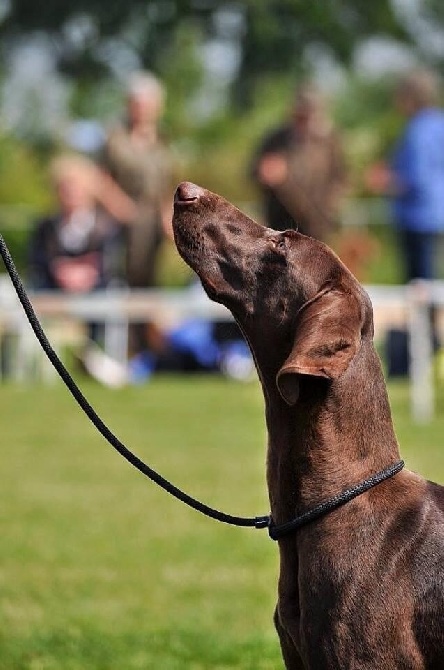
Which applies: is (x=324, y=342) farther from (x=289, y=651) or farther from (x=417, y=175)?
(x=417, y=175)

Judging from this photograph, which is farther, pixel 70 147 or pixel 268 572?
pixel 70 147

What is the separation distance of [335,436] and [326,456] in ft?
0.22

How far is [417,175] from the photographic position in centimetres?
1441

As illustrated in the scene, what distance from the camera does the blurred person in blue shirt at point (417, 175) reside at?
14289 millimetres

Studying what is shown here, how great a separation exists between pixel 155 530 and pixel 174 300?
5934 millimetres

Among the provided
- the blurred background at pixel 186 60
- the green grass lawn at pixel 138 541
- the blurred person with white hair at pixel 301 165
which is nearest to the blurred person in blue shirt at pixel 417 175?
the blurred person with white hair at pixel 301 165

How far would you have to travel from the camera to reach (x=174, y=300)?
14180 millimetres

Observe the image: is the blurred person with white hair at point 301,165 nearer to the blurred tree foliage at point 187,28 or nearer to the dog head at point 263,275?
the dog head at point 263,275

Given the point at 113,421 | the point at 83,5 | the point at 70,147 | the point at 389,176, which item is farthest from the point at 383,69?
the point at 113,421

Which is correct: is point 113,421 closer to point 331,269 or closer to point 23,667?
point 23,667

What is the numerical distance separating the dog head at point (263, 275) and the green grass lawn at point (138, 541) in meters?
1.94

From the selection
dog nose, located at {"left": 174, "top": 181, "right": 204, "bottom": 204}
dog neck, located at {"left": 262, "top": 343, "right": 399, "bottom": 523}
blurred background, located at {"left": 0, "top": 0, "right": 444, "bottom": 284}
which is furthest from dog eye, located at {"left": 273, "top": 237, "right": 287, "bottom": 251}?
blurred background, located at {"left": 0, "top": 0, "right": 444, "bottom": 284}

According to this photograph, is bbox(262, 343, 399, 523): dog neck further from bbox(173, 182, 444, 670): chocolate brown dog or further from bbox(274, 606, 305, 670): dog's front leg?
bbox(274, 606, 305, 670): dog's front leg

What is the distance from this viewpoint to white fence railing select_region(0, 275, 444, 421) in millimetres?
12727
